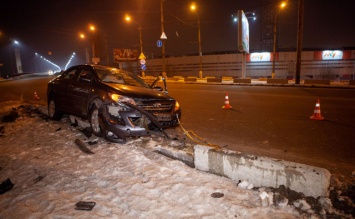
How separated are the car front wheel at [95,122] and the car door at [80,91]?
0.40 meters

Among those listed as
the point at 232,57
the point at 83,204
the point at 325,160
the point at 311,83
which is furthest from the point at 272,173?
the point at 232,57

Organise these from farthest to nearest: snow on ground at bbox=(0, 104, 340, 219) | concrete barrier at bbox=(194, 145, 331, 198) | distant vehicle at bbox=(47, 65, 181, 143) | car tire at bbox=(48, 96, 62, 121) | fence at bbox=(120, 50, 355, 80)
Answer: fence at bbox=(120, 50, 355, 80)
car tire at bbox=(48, 96, 62, 121)
distant vehicle at bbox=(47, 65, 181, 143)
concrete barrier at bbox=(194, 145, 331, 198)
snow on ground at bbox=(0, 104, 340, 219)

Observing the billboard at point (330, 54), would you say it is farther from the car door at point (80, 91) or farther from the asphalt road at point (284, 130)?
the car door at point (80, 91)

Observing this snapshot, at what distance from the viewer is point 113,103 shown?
5.41m

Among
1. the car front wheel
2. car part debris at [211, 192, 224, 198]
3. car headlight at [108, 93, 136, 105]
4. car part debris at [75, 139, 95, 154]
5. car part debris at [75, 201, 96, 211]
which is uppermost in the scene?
car headlight at [108, 93, 136, 105]

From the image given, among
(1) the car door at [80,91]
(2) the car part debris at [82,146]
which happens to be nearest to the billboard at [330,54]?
(1) the car door at [80,91]

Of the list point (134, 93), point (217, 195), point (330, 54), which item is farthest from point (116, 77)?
point (330, 54)

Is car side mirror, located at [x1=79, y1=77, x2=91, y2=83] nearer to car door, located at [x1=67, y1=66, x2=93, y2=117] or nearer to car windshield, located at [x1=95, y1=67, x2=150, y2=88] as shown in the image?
car door, located at [x1=67, y1=66, x2=93, y2=117]

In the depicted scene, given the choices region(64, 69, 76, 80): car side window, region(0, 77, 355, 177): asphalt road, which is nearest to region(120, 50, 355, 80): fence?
region(0, 77, 355, 177): asphalt road

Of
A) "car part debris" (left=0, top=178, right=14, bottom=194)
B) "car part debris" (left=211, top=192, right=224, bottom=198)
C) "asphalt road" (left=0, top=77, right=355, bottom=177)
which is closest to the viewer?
"car part debris" (left=211, top=192, right=224, bottom=198)

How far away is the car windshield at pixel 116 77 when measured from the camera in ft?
21.5

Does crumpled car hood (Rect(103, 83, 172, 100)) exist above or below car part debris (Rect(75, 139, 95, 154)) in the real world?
above

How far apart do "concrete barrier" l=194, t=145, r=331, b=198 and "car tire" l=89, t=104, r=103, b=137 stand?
8.84ft

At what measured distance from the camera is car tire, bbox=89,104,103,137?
5918 millimetres
